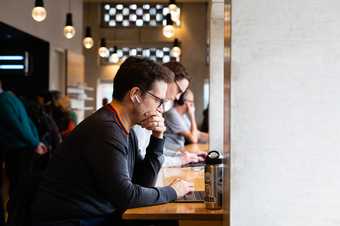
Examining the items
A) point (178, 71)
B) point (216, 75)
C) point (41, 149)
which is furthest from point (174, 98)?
point (41, 149)

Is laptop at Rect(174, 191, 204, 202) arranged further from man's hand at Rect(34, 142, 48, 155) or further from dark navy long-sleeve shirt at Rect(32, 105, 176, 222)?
man's hand at Rect(34, 142, 48, 155)

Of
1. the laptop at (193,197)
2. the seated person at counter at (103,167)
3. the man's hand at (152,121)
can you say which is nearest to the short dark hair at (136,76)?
the seated person at counter at (103,167)

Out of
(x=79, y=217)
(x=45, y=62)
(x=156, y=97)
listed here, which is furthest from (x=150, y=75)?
(x=45, y=62)

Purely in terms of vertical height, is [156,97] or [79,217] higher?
[156,97]

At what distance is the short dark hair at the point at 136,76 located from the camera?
2.12 meters

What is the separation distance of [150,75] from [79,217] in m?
0.62

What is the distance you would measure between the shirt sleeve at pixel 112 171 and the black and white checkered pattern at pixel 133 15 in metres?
12.1

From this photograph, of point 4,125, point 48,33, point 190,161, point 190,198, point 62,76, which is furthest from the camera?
point 62,76

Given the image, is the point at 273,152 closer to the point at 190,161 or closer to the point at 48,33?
the point at 190,161

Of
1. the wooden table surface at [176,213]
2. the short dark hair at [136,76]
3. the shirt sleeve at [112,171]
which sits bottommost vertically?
the wooden table surface at [176,213]

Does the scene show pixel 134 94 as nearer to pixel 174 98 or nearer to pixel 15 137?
pixel 174 98

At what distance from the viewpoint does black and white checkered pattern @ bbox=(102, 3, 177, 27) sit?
1391 centimetres

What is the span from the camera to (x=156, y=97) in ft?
7.04

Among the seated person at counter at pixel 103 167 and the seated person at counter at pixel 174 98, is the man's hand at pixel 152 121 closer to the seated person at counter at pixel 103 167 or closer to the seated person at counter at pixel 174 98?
the seated person at counter at pixel 103 167
